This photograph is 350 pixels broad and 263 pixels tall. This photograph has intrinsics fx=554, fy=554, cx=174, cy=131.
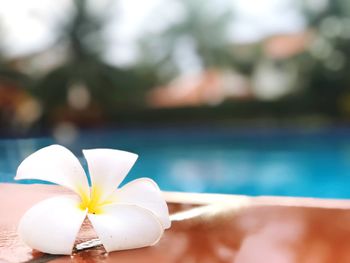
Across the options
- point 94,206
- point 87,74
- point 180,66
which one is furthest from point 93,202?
point 180,66

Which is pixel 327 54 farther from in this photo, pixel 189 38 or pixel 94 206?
pixel 94 206

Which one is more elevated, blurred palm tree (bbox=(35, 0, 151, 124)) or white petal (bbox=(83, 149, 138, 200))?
white petal (bbox=(83, 149, 138, 200))

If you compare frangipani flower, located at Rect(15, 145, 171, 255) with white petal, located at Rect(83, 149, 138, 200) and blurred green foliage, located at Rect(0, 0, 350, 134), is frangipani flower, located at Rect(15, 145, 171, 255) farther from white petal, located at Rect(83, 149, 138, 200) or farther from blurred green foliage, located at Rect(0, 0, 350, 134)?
blurred green foliage, located at Rect(0, 0, 350, 134)

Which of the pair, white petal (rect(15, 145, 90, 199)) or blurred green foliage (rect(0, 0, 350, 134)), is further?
blurred green foliage (rect(0, 0, 350, 134))

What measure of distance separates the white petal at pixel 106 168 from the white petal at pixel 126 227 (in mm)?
23

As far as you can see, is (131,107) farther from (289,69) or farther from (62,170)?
(62,170)

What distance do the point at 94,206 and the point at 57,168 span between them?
0.17 ft

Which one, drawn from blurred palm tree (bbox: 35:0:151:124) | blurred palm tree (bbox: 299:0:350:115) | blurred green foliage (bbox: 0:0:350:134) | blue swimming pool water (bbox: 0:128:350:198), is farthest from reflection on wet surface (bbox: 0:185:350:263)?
blurred palm tree (bbox: 35:0:151:124)

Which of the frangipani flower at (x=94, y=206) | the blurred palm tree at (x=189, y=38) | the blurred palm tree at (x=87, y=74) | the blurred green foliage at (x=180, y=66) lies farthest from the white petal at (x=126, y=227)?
the blurred palm tree at (x=189, y=38)

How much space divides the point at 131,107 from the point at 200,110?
1.21 m

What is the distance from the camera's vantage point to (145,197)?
0.56 meters

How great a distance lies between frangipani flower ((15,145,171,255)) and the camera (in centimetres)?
49

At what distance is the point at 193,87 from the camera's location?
31.3 feet

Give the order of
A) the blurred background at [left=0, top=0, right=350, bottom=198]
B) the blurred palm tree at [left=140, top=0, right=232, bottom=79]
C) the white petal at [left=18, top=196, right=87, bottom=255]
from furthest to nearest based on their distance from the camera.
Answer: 1. the blurred palm tree at [left=140, top=0, right=232, bottom=79]
2. the blurred background at [left=0, top=0, right=350, bottom=198]
3. the white petal at [left=18, top=196, right=87, bottom=255]
